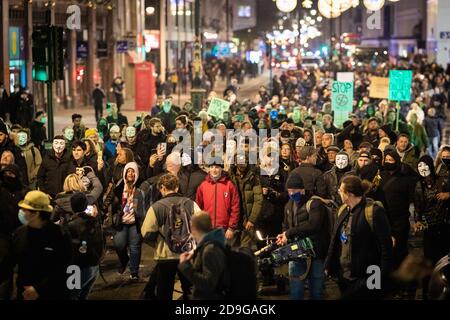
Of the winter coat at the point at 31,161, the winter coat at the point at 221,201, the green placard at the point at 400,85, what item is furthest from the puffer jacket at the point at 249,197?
the green placard at the point at 400,85

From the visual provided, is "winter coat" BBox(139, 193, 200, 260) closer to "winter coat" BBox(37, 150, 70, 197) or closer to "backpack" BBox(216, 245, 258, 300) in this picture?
"backpack" BBox(216, 245, 258, 300)

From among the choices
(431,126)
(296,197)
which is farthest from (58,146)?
(431,126)

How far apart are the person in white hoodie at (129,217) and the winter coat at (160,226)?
195 cm

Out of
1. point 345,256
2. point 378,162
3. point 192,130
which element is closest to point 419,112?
point 192,130

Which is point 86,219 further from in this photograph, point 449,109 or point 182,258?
point 449,109

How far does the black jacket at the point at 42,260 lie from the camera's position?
8469mm

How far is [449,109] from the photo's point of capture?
44812 mm

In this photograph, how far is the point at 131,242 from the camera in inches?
492

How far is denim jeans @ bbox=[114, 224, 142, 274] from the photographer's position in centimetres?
1246

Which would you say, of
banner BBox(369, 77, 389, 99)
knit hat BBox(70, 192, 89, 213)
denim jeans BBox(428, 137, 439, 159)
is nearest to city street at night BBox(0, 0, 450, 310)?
knit hat BBox(70, 192, 89, 213)

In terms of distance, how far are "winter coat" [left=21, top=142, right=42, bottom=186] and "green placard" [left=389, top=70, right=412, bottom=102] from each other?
9.67 metres

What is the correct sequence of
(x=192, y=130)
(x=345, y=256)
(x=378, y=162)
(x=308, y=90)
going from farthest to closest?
(x=308, y=90), (x=192, y=130), (x=378, y=162), (x=345, y=256)

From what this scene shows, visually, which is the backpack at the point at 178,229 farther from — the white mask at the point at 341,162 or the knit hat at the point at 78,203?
the white mask at the point at 341,162
